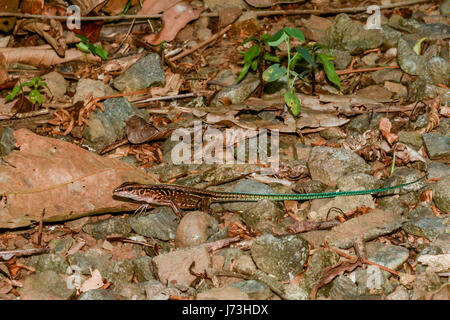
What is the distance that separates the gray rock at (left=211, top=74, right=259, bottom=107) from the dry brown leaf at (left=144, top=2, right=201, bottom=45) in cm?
145

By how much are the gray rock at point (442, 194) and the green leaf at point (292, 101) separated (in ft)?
5.46

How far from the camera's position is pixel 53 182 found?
201 inches

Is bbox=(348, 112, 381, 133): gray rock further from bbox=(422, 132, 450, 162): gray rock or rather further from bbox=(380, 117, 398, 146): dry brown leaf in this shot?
bbox=(422, 132, 450, 162): gray rock

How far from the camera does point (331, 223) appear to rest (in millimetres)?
4906

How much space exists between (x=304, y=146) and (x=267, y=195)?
42.2 inches

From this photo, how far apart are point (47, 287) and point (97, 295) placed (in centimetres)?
48

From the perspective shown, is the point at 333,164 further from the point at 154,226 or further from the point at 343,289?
the point at 154,226

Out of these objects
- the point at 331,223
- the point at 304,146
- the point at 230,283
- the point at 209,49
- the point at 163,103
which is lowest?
the point at 230,283

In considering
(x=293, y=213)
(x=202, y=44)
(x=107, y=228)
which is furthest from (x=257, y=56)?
(x=107, y=228)

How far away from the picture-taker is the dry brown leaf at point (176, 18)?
24.6 feet

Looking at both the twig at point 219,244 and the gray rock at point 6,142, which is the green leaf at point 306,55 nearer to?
the twig at point 219,244

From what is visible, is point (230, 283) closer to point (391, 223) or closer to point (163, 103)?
point (391, 223)

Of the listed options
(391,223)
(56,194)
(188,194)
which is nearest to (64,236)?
(56,194)

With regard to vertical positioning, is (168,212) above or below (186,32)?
below
